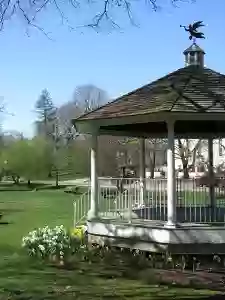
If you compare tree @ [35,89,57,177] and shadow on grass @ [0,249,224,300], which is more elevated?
tree @ [35,89,57,177]

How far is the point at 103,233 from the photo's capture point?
12.6 metres

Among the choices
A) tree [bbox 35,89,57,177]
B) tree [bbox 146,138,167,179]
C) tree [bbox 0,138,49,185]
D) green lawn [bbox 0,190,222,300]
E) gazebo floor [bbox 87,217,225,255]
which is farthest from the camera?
tree [bbox 35,89,57,177]

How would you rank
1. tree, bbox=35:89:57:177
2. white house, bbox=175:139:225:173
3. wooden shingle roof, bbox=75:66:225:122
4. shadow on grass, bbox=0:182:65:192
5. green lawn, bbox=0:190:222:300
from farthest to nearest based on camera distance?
tree, bbox=35:89:57:177 → shadow on grass, bbox=0:182:65:192 → white house, bbox=175:139:225:173 → wooden shingle roof, bbox=75:66:225:122 → green lawn, bbox=0:190:222:300

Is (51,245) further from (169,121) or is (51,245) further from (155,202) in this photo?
(169,121)

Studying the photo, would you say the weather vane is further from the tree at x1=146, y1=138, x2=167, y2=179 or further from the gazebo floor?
the tree at x1=146, y1=138, x2=167, y2=179

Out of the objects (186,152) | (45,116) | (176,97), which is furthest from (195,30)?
(45,116)

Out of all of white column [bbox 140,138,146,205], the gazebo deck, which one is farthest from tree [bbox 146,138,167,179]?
the gazebo deck

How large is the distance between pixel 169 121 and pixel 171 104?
41cm

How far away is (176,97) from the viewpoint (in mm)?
11969

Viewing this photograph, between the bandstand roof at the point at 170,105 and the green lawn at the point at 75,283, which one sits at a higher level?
the bandstand roof at the point at 170,105

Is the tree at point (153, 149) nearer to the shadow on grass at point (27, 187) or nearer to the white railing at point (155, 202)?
the shadow on grass at point (27, 187)

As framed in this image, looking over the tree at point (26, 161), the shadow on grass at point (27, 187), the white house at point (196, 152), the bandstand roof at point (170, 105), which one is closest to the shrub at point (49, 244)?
the bandstand roof at point (170, 105)

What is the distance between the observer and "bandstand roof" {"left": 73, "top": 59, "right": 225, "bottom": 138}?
37.7ft

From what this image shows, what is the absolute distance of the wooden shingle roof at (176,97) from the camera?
11625mm
